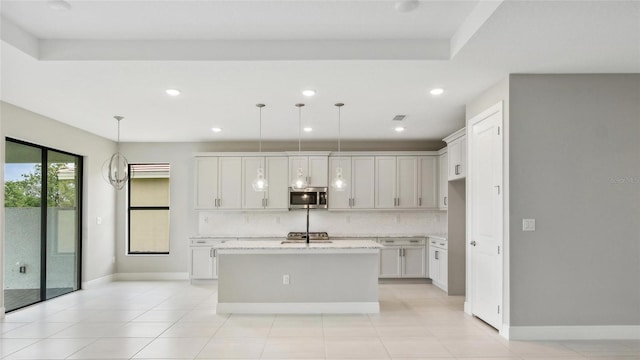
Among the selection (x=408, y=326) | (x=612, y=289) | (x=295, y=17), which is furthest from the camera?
(x=408, y=326)

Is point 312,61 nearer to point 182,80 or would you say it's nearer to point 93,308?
point 182,80


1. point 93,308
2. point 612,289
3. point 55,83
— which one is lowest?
point 93,308

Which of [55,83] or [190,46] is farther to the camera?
[55,83]

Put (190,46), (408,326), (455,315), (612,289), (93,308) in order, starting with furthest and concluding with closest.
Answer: (93,308) < (455,315) < (408,326) < (612,289) < (190,46)

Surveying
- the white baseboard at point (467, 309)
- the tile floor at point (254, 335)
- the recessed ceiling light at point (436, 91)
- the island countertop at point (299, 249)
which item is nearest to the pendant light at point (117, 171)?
the tile floor at point (254, 335)

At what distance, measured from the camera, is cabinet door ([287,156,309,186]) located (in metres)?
7.78

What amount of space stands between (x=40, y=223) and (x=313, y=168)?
422 cm

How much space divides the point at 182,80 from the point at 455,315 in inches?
162

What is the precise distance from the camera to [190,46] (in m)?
3.75

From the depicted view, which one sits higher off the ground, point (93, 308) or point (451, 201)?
point (451, 201)

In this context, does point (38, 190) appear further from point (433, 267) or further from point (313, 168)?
point (433, 267)

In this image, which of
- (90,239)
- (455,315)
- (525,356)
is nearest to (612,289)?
(525,356)

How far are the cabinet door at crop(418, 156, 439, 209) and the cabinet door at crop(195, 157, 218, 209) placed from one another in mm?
3689

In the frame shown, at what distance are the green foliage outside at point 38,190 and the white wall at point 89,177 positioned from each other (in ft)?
0.98
